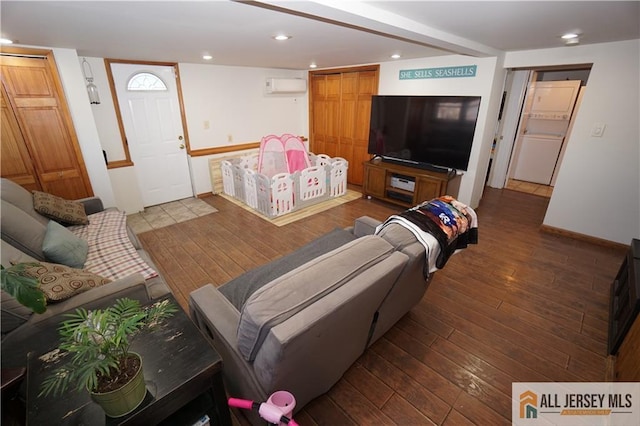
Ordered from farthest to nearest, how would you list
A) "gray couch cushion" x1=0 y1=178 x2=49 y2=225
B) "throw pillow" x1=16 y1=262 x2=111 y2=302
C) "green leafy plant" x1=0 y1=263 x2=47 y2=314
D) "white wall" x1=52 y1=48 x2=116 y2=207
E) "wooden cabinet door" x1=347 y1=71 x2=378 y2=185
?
"wooden cabinet door" x1=347 y1=71 x2=378 y2=185
"white wall" x1=52 y1=48 x2=116 y2=207
"gray couch cushion" x1=0 y1=178 x2=49 y2=225
"throw pillow" x1=16 y1=262 x2=111 y2=302
"green leafy plant" x1=0 y1=263 x2=47 y2=314

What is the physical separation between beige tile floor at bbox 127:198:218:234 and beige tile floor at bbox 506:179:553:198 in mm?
5429

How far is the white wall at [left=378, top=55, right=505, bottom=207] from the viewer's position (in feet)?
11.4

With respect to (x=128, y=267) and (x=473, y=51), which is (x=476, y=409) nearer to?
(x=128, y=267)

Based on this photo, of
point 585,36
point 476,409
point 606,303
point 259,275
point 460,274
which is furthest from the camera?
point 460,274

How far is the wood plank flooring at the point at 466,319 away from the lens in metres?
1.61

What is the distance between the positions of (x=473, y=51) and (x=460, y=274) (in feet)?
7.42

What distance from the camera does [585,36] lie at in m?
A: 2.52

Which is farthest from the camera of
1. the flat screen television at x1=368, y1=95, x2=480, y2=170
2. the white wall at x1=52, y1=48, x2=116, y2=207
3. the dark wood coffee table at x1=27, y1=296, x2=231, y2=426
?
the flat screen television at x1=368, y1=95, x2=480, y2=170

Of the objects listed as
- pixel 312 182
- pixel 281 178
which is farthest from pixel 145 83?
pixel 312 182

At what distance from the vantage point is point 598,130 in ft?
9.83

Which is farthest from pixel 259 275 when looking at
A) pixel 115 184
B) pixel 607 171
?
pixel 607 171

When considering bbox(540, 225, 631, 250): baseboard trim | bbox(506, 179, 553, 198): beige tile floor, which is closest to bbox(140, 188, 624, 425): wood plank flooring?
bbox(540, 225, 631, 250): baseboard trim

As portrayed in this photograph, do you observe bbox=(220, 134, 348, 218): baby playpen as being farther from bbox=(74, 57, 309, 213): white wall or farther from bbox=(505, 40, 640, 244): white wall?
bbox=(505, 40, 640, 244): white wall

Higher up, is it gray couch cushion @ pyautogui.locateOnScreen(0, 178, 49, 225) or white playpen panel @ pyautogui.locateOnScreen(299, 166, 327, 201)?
gray couch cushion @ pyautogui.locateOnScreen(0, 178, 49, 225)
